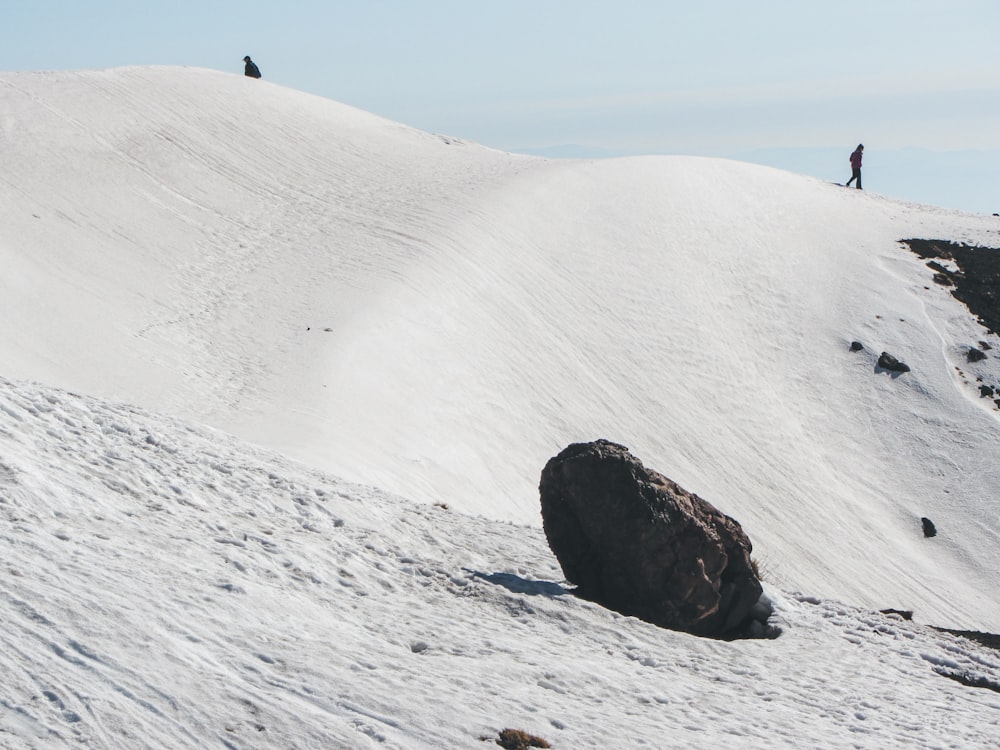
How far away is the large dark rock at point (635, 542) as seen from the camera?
34.3 ft

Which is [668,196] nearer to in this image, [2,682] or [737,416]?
[737,416]

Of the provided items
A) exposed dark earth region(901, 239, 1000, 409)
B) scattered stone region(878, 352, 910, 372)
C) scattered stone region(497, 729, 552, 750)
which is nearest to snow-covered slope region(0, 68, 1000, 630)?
scattered stone region(878, 352, 910, 372)

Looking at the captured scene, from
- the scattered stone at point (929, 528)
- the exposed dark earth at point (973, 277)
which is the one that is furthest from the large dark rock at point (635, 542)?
the exposed dark earth at point (973, 277)

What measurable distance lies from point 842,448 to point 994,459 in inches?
133

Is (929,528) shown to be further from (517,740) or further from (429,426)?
(517,740)

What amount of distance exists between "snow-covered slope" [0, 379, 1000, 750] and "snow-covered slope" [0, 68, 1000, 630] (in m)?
3.40

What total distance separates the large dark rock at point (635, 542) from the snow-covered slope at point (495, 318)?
3.98 metres

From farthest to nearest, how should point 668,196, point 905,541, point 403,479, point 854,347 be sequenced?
point 668,196
point 854,347
point 905,541
point 403,479

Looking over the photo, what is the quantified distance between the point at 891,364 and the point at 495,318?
10418mm

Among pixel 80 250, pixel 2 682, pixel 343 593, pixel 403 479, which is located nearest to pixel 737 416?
pixel 403 479

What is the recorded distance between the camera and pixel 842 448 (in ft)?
81.2

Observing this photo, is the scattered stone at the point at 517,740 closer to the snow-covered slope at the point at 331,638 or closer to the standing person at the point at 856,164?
the snow-covered slope at the point at 331,638

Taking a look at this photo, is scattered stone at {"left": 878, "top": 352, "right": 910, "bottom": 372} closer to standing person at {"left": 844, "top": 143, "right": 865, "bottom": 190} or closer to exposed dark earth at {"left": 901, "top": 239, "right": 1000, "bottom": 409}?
exposed dark earth at {"left": 901, "top": 239, "right": 1000, "bottom": 409}

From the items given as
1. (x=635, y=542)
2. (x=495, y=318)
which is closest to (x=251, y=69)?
(x=495, y=318)
